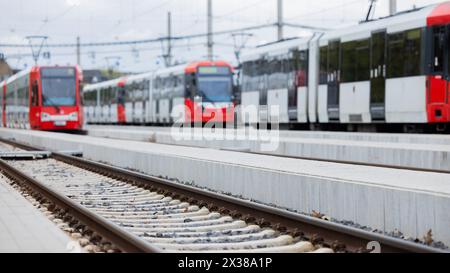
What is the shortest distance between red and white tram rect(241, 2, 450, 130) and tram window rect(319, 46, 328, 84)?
33 millimetres

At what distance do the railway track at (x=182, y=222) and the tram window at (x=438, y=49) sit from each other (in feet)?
30.6

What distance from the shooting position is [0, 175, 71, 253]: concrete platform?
5.93 m

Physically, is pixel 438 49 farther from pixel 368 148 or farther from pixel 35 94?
pixel 35 94

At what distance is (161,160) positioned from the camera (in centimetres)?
1490

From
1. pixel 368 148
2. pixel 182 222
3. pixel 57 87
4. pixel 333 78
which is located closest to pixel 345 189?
pixel 182 222

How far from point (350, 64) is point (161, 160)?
10.4 meters

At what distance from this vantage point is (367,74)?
885 inches

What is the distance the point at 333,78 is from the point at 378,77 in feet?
9.88

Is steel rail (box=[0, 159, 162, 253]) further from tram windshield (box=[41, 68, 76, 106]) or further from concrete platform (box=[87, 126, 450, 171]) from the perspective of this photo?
tram windshield (box=[41, 68, 76, 106])

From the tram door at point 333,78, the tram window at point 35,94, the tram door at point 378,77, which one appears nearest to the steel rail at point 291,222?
the tram door at point 378,77

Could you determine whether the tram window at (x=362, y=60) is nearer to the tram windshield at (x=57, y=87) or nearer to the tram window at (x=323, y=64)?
the tram window at (x=323, y=64)

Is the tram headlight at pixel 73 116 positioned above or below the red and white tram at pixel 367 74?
below

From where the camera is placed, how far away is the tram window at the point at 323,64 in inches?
999
